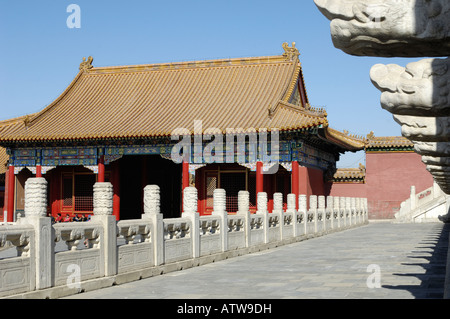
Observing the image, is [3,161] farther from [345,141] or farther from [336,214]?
[336,214]

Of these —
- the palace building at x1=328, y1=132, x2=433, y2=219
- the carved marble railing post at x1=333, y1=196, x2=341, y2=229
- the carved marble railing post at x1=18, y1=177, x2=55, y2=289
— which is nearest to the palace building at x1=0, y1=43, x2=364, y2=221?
the carved marble railing post at x1=333, y1=196, x2=341, y2=229

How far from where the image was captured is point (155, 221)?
9914 mm

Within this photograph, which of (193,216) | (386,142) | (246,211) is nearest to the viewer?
(193,216)

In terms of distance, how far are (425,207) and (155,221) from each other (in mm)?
20482

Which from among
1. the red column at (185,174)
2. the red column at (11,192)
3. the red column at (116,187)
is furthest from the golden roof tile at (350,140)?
the red column at (11,192)

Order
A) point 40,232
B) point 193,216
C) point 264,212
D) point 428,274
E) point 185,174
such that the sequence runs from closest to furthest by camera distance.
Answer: point 40,232, point 428,274, point 193,216, point 264,212, point 185,174

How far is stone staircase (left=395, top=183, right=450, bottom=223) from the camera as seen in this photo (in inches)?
1080

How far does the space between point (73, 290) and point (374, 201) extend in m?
25.7

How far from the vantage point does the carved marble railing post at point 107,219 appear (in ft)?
28.2

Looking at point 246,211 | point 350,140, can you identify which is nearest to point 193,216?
point 246,211

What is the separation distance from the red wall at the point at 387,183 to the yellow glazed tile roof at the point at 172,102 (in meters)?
6.63

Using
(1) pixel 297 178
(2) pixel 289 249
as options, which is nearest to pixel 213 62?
(1) pixel 297 178

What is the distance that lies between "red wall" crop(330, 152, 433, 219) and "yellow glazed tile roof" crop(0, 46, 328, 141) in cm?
663

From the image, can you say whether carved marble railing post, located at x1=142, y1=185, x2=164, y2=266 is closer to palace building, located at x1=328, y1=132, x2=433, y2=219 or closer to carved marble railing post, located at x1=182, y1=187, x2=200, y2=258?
carved marble railing post, located at x1=182, y1=187, x2=200, y2=258
